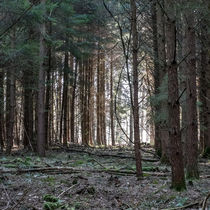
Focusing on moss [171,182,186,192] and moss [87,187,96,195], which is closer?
moss [171,182,186,192]

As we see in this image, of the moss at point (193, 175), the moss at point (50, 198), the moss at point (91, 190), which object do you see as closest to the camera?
the moss at point (50, 198)

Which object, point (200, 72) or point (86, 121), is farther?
point (86, 121)

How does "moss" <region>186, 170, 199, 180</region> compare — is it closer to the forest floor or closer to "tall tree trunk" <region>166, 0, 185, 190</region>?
the forest floor

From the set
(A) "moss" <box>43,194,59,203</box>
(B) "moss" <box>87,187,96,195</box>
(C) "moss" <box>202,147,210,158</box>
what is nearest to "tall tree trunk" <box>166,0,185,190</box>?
(B) "moss" <box>87,187,96,195</box>

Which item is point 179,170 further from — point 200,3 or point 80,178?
point 200,3

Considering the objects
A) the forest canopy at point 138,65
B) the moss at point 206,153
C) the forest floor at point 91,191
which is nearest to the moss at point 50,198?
the forest floor at point 91,191

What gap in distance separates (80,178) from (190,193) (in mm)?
2844

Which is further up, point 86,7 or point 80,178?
point 86,7

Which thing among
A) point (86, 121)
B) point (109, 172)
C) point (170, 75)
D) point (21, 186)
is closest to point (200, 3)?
point (170, 75)

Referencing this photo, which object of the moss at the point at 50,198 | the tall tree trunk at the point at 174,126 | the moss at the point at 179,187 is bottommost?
the moss at the point at 50,198

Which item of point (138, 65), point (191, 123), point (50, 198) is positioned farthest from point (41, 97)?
point (50, 198)

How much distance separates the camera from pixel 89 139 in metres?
27.1

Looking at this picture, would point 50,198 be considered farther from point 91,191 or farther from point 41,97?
point 41,97

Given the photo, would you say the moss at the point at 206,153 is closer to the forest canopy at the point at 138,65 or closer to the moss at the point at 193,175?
the forest canopy at the point at 138,65
